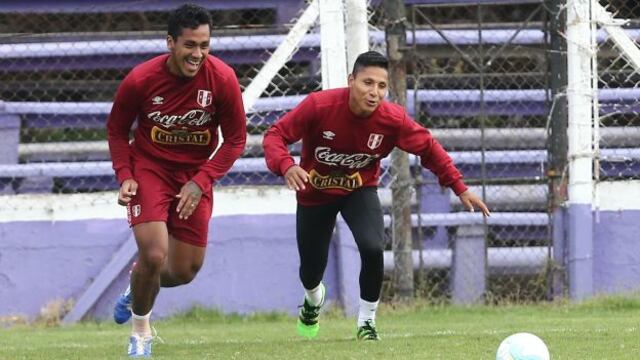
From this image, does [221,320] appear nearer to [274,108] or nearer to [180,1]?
[274,108]

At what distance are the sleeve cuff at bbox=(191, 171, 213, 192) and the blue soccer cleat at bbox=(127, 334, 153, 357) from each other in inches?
39.6

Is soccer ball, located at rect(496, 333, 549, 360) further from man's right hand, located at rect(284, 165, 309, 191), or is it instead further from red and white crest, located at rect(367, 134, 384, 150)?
red and white crest, located at rect(367, 134, 384, 150)

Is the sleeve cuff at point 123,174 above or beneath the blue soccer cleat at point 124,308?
above

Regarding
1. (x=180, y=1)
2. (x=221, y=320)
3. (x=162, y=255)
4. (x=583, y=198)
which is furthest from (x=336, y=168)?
(x=180, y=1)

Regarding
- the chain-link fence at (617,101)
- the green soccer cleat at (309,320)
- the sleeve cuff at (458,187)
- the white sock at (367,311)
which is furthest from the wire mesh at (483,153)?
the sleeve cuff at (458,187)

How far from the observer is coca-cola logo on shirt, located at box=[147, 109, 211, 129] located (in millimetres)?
A: 8250

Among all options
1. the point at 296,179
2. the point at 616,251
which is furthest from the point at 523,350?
the point at 616,251

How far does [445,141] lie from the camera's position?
574 inches

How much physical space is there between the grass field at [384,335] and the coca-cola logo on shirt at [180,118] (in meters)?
1.46

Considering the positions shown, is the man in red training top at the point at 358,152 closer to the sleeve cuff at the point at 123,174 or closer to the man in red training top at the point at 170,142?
the man in red training top at the point at 170,142

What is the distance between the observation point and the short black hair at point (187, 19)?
7984mm

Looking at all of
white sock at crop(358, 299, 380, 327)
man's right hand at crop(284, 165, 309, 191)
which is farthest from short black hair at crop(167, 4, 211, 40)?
white sock at crop(358, 299, 380, 327)

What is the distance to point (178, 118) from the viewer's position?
27.1 feet

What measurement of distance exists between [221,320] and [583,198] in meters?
3.81
